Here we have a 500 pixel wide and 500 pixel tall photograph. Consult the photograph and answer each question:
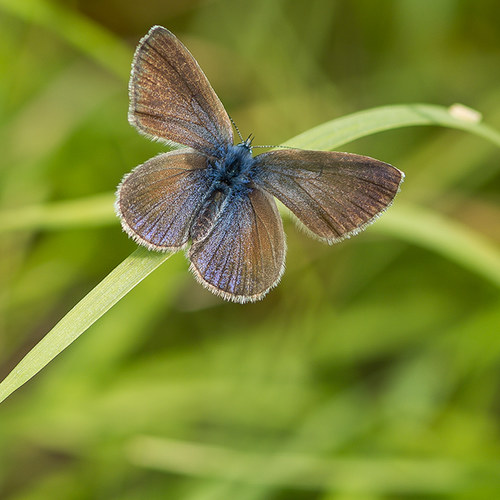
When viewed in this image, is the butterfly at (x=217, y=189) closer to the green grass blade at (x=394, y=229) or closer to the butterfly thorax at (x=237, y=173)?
the butterfly thorax at (x=237, y=173)

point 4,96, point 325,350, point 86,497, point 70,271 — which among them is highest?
point 4,96

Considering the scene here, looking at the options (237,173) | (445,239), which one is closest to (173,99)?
(237,173)

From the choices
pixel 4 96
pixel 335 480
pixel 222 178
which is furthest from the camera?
pixel 4 96

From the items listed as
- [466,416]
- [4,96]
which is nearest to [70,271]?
[4,96]

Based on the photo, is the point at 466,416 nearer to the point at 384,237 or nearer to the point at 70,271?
the point at 384,237

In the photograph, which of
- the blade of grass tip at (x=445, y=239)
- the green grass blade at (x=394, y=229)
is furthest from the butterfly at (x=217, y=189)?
the blade of grass tip at (x=445, y=239)

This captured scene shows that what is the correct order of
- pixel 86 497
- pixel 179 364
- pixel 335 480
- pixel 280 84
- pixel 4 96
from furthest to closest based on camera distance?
pixel 280 84 < pixel 4 96 < pixel 179 364 < pixel 86 497 < pixel 335 480

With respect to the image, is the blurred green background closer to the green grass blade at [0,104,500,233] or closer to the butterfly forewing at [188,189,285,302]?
the butterfly forewing at [188,189,285,302]
